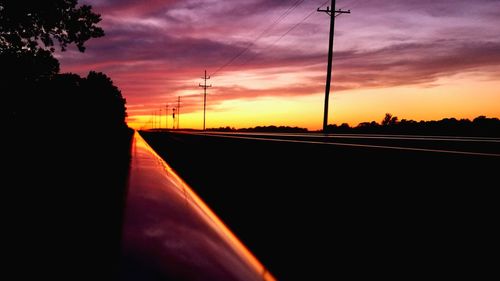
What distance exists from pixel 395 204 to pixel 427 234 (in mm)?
2419

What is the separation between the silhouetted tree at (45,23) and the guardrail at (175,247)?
2116 centimetres

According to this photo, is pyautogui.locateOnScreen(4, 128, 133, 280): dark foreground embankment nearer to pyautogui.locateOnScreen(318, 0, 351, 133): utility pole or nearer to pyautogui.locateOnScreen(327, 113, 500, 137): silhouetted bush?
pyautogui.locateOnScreen(327, 113, 500, 137): silhouetted bush

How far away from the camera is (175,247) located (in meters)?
0.77

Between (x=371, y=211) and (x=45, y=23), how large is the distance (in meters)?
18.7

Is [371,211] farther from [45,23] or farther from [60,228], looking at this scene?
[45,23]

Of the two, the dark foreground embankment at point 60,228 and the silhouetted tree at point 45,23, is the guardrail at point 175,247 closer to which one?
Result: the dark foreground embankment at point 60,228

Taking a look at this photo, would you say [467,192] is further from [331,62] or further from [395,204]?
[331,62]

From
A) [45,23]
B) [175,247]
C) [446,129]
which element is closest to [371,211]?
[175,247]

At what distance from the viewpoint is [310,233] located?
584cm

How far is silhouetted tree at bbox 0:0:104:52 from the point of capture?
18938 mm

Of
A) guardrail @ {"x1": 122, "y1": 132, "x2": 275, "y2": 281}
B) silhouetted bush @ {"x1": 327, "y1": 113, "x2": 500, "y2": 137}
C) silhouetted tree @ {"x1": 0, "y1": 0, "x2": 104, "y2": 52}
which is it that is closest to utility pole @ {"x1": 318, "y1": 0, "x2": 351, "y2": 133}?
silhouetted bush @ {"x1": 327, "y1": 113, "x2": 500, "y2": 137}

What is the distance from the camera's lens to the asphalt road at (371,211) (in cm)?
444

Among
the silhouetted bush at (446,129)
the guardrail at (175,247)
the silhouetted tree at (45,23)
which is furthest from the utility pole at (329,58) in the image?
the guardrail at (175,247)

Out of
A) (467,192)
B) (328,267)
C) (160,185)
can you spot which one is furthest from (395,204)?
(160,185)
